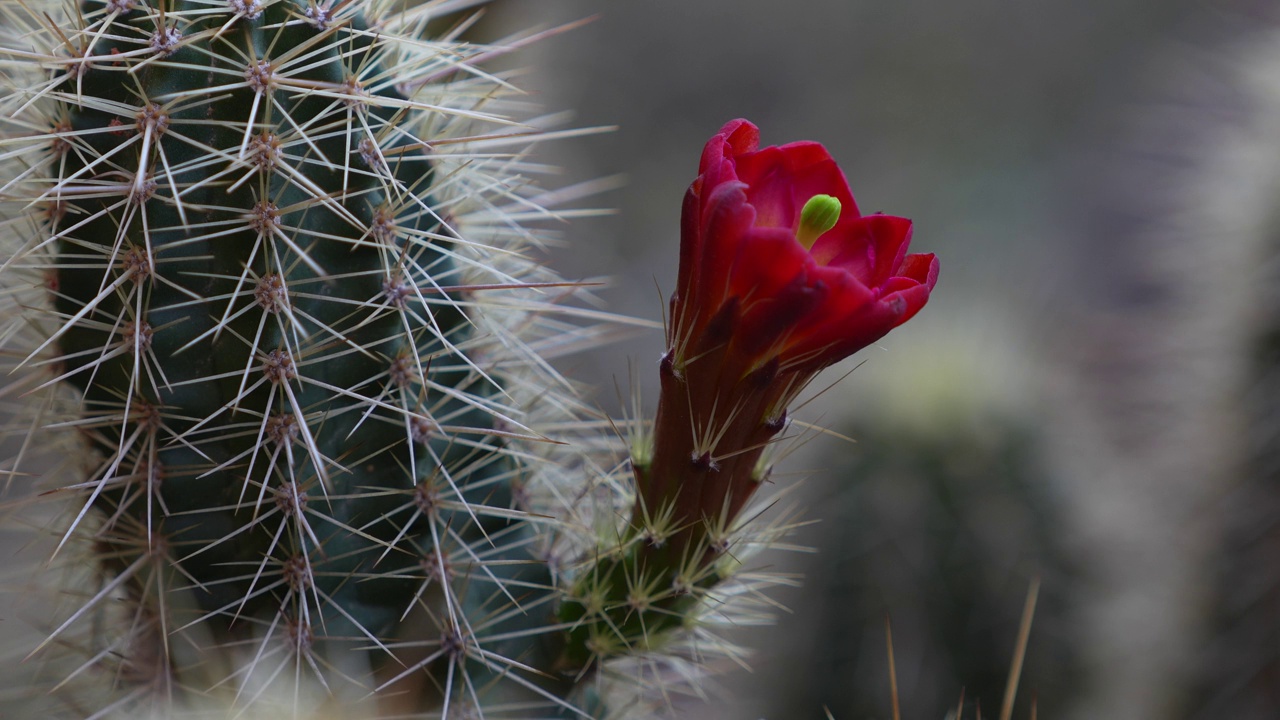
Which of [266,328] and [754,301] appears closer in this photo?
[754,301]

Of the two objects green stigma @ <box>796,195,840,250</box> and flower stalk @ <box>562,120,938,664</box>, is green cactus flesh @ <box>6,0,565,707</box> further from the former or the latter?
green stigma @ <box>796,195,840,250</box>

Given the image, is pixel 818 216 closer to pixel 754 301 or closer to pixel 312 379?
pixel 754 301

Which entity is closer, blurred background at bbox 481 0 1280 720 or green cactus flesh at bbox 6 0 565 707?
green cactus flesh at bbox 6 0 565 707

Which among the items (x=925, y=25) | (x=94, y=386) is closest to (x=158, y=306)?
(x=94, y=386)

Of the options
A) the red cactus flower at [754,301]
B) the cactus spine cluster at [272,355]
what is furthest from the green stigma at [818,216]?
the cactus spine cluster at [272,355]

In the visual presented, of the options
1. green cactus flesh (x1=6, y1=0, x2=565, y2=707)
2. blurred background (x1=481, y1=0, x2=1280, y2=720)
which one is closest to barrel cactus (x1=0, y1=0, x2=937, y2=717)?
green cactus flesh (x1=6, y1=0, x2=565, y2=707)

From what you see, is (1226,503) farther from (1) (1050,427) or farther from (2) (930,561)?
(2) (930,561)

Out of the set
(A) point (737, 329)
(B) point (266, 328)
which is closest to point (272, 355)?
(B) point (266, 328)

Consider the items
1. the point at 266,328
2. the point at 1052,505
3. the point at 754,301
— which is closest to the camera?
the point at 754,301
